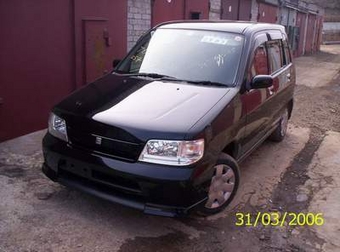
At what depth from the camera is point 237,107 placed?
13.6 ft

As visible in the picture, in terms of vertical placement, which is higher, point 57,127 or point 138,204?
point 57,127

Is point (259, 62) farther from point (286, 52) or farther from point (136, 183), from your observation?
point (136, 183)

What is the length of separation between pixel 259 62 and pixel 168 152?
2.09 m

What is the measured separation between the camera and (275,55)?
18.8ft

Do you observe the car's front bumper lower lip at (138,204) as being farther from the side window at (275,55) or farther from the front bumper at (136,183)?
the side window at (275,55)

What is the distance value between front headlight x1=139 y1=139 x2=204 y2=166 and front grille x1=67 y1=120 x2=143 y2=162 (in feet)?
0.26

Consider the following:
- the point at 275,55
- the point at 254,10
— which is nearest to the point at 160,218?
the point at 275,55

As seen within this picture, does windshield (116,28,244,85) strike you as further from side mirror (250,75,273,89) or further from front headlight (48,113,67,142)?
front headlight (48,113,67,142)

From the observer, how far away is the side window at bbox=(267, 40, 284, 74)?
542 cm

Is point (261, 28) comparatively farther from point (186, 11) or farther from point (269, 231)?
point (186, 11)

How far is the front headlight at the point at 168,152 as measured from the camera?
342cm

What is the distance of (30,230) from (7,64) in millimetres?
2842

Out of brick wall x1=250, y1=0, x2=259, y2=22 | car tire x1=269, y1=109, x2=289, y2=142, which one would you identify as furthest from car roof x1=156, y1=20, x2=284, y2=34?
brick wall x1=250, y1=0, x2=259, y2=22
